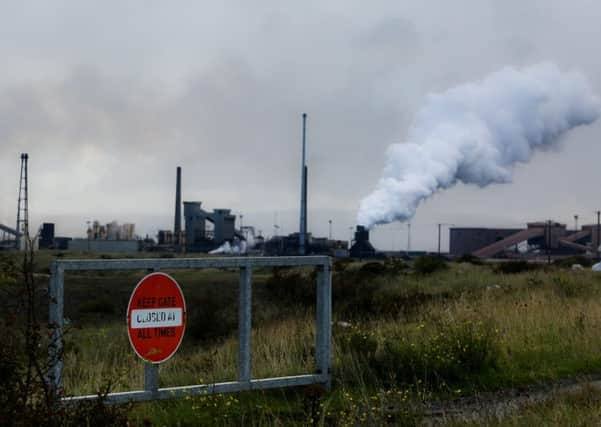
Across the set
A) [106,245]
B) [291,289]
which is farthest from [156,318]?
[106,245]

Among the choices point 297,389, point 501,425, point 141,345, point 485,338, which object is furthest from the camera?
point 485,338

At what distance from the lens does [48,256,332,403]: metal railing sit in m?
7.54

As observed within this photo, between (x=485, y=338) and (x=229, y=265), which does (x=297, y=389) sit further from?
(x=485, y=338)

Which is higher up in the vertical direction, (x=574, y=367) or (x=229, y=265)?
(x=229, y=265)

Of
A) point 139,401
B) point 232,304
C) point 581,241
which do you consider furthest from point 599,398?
point 581,241

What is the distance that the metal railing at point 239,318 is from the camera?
24.7 ft

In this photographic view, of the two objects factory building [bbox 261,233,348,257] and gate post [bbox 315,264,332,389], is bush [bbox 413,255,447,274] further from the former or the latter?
factory building [bbox 261,233,348,257]

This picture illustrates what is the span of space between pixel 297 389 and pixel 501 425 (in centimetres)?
318

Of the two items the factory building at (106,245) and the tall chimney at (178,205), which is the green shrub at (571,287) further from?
the factory building at (106,245)

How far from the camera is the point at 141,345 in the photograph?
7.99 m

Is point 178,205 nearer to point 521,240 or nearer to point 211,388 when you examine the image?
point 521,240

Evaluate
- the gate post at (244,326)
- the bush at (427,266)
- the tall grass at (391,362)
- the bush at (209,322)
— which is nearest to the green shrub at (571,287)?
the tall grass at (391,362)

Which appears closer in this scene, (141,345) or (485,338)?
(141,345)

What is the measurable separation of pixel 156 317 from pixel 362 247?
81326 mm
